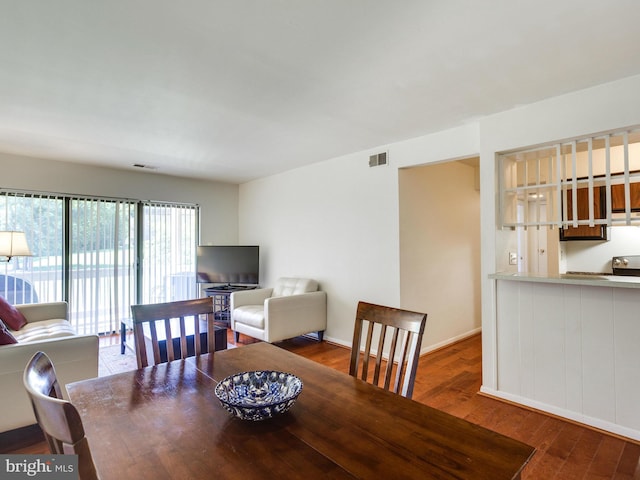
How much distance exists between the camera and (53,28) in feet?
5.90

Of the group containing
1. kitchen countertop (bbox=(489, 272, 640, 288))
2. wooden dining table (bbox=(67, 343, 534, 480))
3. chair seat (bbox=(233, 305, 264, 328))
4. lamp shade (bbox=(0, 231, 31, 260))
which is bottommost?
chair seat (bbox=(233, 305, 264, 328))

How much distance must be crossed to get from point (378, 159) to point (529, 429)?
287cm

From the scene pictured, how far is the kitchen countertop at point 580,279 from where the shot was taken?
2299 millimetres

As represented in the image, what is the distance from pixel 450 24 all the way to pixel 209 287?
5.26m

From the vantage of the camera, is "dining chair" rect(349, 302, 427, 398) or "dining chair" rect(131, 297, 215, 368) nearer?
"dining chair" rect(349, 302, 427, 398)

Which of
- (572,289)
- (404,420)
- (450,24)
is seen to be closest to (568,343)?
(572,289)

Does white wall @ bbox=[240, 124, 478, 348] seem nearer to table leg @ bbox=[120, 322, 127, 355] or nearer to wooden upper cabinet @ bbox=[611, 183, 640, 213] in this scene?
wooden upper cabinet @ bbox=[611, 183, 640, 213]

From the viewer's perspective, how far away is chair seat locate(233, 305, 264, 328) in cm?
414

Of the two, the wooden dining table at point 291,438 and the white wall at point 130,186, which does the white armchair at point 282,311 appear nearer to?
the white wall at point 130,186

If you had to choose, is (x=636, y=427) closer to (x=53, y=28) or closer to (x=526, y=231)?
(x=526, y=231)

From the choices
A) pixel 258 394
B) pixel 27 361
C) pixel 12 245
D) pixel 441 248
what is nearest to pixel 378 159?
pixel 441 248

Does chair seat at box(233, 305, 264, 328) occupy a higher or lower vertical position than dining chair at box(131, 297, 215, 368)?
lower

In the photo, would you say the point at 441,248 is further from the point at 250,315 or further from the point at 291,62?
the point at 291,62

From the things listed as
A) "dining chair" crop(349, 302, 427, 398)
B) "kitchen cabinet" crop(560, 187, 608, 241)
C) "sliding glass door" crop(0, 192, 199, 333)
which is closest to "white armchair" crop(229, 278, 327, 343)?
"sliding glass door" crop(0, 192, 199, 333)
